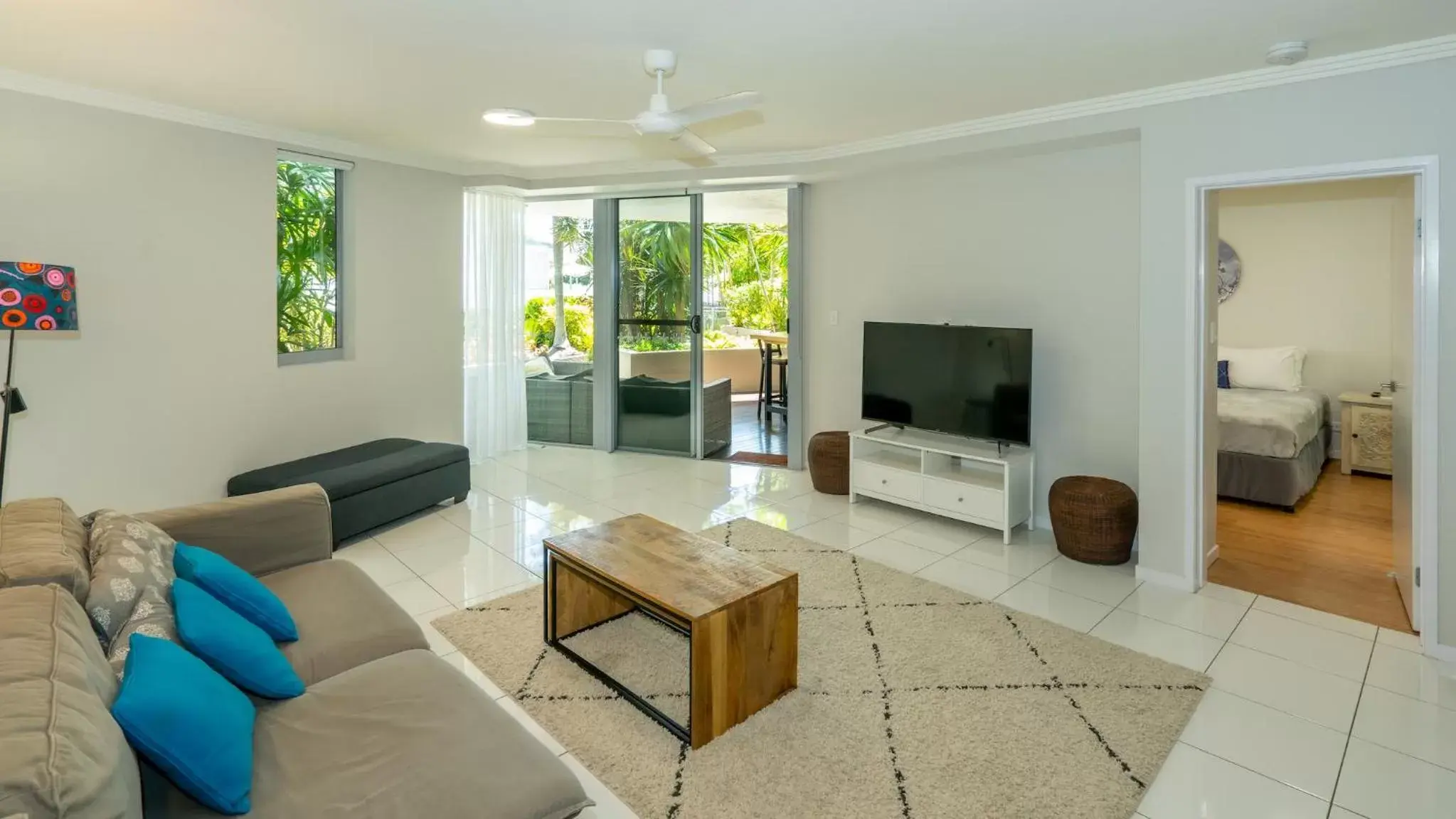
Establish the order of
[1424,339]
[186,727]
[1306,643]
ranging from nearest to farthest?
[186,727], [1424,339], [1306,643]

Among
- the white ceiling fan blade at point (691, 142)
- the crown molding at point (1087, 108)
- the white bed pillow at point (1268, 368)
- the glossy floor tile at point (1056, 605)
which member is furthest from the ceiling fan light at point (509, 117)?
the white bed pillow at point (1268, 368)

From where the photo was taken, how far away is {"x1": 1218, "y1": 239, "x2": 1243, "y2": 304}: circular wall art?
6824 millimetres

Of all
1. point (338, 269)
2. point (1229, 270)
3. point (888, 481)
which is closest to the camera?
point (888, 481)

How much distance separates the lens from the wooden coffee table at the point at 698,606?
2.41 meters

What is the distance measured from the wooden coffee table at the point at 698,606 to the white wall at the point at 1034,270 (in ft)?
8.30

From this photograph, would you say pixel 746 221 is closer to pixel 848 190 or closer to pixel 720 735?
pixel 848 190

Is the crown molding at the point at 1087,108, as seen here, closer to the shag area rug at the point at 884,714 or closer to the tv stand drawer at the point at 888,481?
the tv stand drawer at the point at 888,481

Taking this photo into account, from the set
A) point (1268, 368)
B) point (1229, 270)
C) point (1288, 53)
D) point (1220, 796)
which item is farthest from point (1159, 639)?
point (1229, 270)

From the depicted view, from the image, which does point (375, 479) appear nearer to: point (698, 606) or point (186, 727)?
point (698, 606)

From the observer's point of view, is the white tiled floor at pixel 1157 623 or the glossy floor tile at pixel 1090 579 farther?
the glossy floor tile at pixel 1090 579

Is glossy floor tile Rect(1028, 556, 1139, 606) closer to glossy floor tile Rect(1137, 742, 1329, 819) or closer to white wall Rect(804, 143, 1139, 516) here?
white wall Rect(804, 143, 1139, 516)

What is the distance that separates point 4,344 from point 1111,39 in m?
5.23

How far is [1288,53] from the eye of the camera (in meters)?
3.02

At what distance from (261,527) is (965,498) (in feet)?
11.8
